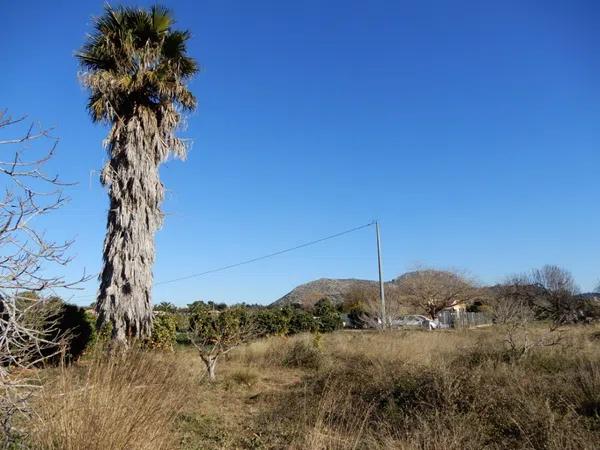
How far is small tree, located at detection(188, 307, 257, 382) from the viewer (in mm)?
13050

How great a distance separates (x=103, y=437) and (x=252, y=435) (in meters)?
3.55

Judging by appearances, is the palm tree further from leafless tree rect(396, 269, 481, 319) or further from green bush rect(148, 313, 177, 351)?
leafless tree rect(396, 269, 481, 319)

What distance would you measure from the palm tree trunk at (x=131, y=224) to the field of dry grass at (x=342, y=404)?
3.14 metres

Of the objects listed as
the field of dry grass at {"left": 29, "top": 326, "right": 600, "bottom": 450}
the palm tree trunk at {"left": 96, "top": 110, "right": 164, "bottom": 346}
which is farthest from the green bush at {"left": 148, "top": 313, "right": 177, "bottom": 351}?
the field of dry grass at {"left": 29, "top": 326, "right": 600, "bottom": 450}

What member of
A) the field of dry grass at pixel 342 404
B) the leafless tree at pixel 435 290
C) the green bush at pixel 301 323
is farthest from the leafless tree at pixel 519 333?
the leafless tree at pixel 435 290

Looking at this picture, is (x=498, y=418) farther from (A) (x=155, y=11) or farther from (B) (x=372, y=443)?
(A) (x=155, y=11)

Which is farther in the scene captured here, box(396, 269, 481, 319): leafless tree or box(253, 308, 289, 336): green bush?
box(396, 269, 481, 319): leafless tree

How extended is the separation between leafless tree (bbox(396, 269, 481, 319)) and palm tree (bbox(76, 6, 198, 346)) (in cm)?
4455

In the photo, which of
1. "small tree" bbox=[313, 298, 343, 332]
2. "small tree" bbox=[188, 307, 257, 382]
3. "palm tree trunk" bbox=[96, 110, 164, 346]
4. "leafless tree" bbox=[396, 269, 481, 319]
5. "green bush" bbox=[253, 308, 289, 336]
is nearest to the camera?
"small tree" bbox=[188, 307, 257, 382]

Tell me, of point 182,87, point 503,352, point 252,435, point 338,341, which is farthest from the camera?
point 338,341

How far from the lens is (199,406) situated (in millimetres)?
9359

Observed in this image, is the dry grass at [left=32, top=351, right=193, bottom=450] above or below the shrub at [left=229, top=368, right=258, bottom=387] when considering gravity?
above

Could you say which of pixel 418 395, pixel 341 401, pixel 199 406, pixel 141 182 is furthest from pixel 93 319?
pixel 418 395

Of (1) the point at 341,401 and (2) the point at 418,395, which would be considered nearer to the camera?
(2) the point at 418,395
